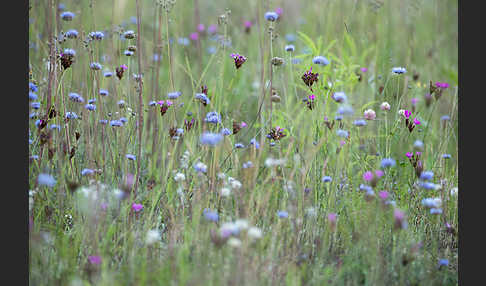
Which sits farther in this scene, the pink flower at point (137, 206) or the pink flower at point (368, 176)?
the pink flower at point (368, 176)

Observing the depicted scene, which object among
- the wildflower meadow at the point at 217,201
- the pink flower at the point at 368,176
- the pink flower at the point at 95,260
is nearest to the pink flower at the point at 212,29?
the wildflower meadow at the point at 217,201

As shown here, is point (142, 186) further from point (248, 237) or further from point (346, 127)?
point (346, 127)

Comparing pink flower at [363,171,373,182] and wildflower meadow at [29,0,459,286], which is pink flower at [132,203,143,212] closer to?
wildflower meadow at [29,0,459,286]

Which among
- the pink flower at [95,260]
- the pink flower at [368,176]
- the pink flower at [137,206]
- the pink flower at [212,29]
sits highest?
the pink flower at [212,29]

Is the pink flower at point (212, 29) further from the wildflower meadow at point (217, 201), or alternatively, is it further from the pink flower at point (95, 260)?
the pink flower at point (95, 260)

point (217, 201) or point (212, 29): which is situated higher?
point (212, 29)

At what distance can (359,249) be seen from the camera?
6.70 feet

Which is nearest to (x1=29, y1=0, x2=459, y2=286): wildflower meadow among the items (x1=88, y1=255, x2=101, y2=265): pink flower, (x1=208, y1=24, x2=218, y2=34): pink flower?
(x1=88, y1=255, x2=101, y2=265): pink flower

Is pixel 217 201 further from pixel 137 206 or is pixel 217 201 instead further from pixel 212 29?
pixel 212 29

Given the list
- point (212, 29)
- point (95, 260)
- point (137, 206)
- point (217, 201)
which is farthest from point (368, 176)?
point (212, 29)

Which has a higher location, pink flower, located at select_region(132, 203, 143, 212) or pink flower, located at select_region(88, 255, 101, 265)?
pink flower, located at select_region(132, 203, 143, 212)

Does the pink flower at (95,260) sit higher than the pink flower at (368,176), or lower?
lower

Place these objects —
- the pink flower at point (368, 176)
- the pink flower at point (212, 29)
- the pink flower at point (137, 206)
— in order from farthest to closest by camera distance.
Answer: the pink flower at point (212, 29)
the pink flower at point (368, 176)
the pink flower at point (137, 206)

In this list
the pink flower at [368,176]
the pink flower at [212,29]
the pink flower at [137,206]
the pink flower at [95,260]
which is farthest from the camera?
the pink flower at [212,29]
